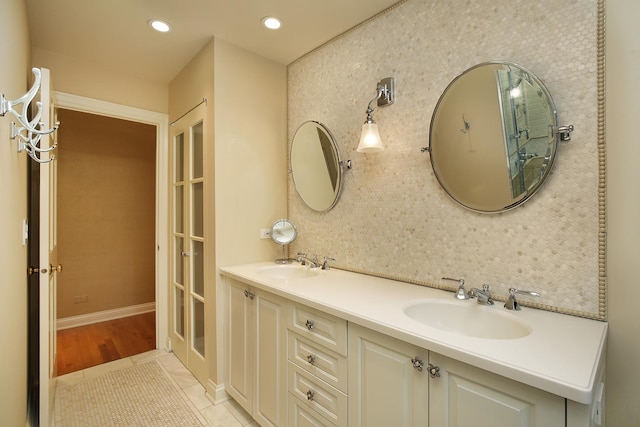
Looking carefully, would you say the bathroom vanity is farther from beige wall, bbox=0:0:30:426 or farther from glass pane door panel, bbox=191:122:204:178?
beige wall, bbox=0:0:30:426

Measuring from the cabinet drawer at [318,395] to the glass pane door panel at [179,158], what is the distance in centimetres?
193

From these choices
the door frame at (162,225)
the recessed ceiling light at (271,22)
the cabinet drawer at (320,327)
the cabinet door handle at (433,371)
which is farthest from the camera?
the door frame at (162,225)

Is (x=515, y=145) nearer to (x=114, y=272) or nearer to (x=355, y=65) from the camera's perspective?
(x=355, y=65)

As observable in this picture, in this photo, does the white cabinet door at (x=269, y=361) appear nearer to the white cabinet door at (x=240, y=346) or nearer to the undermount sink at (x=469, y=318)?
the white cabinet door at (x=240, y=346)

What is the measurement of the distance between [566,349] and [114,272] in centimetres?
428

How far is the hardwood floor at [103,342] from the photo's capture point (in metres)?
2.74

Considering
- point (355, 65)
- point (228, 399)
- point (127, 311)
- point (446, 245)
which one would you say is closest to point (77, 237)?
point (127, 311)

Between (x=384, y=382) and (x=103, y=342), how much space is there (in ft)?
10.3

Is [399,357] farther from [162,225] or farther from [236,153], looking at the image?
[162,225]

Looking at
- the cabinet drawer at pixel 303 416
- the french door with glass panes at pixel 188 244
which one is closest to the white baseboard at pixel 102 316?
the french door with glass panes at pixel 188 244

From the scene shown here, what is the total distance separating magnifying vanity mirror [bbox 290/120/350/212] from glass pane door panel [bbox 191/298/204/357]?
120cm

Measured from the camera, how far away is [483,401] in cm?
93

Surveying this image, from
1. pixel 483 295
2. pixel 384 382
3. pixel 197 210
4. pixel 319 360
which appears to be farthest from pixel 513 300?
pixel 197 210

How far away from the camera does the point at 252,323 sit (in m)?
1.89
